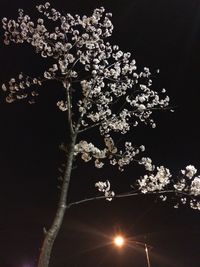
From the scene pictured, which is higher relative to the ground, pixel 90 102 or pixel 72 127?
pixel 90 102

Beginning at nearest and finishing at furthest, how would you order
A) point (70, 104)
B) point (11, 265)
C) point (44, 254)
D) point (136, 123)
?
point (44, 254)
point (70, 104)
point (136, 123)
point (11, 265)

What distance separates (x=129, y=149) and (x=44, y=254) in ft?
13.9

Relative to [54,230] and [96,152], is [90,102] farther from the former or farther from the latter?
[54,230]

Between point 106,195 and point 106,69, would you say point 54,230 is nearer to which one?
point 106,195

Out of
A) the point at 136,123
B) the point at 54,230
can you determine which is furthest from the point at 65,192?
the point at 136,123

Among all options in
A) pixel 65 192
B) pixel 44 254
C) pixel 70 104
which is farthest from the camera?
pixel 70 104

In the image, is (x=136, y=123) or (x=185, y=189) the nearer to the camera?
(x=185, y=189)

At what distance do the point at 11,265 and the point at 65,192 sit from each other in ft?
184

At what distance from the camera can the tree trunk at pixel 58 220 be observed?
9.59 meters

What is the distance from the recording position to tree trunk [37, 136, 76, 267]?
9594 mm

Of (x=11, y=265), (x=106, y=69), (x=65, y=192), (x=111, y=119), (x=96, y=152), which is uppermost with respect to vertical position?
(x=11, y=265)

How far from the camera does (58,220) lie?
10.0m

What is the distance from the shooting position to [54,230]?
983 cm

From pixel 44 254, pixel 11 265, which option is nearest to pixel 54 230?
pixel 44 254
